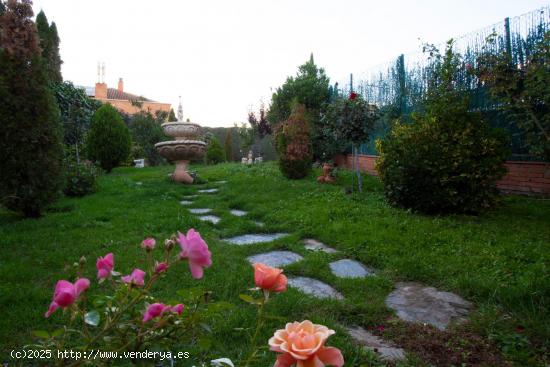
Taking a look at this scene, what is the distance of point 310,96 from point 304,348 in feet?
40.3

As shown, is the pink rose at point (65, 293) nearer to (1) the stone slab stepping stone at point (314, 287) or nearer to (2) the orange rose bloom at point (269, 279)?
(2) the orange rose bloom at point (269, 279)

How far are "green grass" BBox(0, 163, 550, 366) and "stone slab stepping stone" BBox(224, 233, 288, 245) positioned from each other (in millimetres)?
127

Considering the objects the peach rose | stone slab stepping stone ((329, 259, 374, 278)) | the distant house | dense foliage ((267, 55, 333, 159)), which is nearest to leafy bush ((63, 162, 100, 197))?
stone slab stepping stone ((329, 259, 374, 278))

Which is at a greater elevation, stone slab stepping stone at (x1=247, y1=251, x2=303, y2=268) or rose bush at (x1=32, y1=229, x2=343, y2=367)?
rose bush at (x1=32, y1=229, x2=343, y2=367)

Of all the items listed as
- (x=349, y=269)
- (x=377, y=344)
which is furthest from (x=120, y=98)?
(x=377, y=344)

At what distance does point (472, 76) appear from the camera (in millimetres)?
6547

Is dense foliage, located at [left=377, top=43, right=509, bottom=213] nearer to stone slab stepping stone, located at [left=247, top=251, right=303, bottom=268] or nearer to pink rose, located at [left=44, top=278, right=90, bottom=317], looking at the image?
stone slab stepping stone, located at [left=247, top=251, right=303, bottom=268]

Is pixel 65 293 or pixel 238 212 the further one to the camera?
pixel 238 212

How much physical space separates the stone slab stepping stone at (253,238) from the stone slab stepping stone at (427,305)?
166cm

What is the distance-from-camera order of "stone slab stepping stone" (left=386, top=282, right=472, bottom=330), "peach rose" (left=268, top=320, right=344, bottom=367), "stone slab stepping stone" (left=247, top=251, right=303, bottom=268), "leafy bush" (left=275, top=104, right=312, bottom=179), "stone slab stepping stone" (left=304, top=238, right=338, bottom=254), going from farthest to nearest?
1. "leafy bush" (left=275, top=104, right=312, bottom=179)
2. "stone slab stepping stone" (left=304, top=238, right=338, bottom=254)
3. "stone slab stepping stone" (left=247, top=251, right=303, bottom=268)
4. "stone slab stepping stone" (left=386, top=282, right=472, bottom=330)
5. "peach rose" (left=268, top=320, right=344, bottom=367)

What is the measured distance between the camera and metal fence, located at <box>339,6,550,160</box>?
5.85 metres

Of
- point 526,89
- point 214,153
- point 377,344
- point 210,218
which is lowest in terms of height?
point 377,344

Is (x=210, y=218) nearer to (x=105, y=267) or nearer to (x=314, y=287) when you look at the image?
(x=314, y=287)

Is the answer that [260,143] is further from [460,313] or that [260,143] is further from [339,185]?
[460,313]
